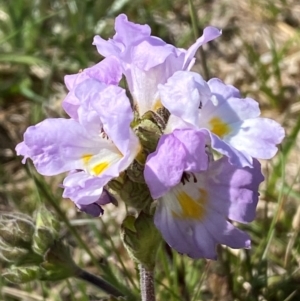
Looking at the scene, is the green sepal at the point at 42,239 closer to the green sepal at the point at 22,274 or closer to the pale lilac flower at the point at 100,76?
the green sepal at the point at 22,274

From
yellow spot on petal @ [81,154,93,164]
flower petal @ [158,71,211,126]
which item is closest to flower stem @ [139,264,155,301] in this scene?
yellow spot on petal @ [81,154,93,164]

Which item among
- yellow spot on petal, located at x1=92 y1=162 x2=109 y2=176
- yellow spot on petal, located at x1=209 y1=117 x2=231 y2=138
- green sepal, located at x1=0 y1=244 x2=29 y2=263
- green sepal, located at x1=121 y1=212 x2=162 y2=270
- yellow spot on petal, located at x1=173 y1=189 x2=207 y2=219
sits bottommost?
green sepal, located at x1=0 y1=244 x2=29 y2=263

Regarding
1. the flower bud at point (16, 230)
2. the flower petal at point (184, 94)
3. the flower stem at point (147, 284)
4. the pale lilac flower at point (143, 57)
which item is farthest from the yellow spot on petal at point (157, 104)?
the flower bud at point (16, 230)

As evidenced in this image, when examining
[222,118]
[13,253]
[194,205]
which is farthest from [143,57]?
[13,253]

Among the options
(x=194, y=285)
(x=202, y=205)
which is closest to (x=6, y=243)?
(x=202, y=205)

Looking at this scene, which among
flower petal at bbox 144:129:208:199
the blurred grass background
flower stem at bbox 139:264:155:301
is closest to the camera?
flower petal at bbox 144:129:208:199

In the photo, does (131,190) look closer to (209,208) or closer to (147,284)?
(209,208)

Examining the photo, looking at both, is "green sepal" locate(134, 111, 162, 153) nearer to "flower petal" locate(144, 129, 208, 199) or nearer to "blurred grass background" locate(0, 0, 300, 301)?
"flower petal" locate(144, 129, 208, 199)
